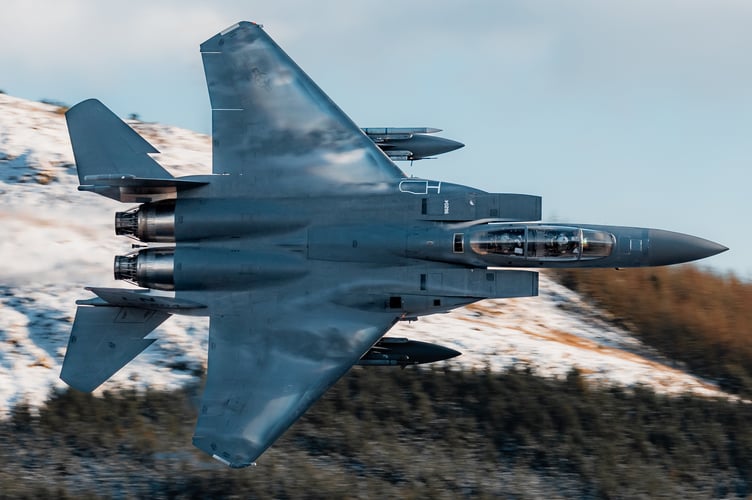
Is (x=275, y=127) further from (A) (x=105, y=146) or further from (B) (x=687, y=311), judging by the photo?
(B) (x=687, y=311)

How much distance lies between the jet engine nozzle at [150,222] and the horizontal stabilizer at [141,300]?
31.7 inches

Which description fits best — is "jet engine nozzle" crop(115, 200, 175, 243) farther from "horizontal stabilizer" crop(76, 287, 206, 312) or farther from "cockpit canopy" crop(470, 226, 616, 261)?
"cockpit canopy" crop(470, 226, 616, 261)

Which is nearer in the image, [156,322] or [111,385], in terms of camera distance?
[156,322]

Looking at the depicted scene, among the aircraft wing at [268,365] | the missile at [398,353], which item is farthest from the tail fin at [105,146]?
the missile at [398,353]

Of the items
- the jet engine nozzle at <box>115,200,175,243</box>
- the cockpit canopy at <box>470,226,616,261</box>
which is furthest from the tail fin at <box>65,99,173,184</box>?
the cockpit canopy at <box>470,226,616,261</box>

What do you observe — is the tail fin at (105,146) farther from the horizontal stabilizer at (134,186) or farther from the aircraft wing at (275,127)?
the aircraft wing at (275,127)

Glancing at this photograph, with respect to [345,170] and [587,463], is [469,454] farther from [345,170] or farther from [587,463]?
[345,170]

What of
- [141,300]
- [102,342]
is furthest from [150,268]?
[102,342]

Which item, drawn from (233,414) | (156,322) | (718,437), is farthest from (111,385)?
(718,437)

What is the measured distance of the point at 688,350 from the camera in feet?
65.4

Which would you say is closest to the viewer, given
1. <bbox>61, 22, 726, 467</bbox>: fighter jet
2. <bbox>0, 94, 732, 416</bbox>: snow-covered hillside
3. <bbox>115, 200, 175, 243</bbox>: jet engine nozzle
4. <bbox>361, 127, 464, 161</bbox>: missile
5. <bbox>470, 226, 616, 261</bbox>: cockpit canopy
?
<bbox>470, 226, 616, 261</bbox>: cockpit canopy

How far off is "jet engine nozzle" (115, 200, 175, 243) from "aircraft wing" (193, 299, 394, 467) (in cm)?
141

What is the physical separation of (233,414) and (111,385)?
12.2ft

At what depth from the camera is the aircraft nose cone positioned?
1454cm
